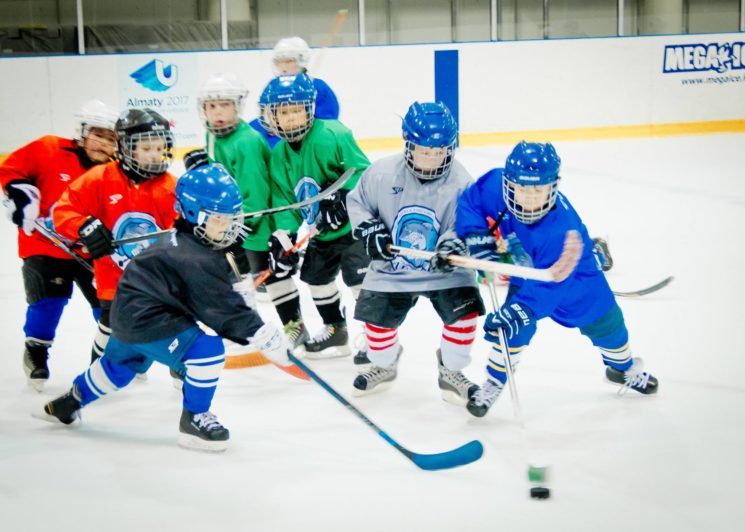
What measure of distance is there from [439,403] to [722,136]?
8.04 meters

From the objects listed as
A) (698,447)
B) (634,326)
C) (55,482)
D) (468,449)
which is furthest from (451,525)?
(634,326)

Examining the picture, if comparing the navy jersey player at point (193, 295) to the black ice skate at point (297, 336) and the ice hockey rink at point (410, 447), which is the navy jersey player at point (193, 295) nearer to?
the ice hockey rink at point (410, 447)

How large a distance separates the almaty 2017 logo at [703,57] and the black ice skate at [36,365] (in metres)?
8.50

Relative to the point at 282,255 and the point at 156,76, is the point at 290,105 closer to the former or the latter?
the point at 282,255

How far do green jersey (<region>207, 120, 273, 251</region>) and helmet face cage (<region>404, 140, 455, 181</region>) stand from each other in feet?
2.45

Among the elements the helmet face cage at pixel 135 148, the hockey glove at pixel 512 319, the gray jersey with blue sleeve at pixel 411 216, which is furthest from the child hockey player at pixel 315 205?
the hockey glove at pixel 512 319

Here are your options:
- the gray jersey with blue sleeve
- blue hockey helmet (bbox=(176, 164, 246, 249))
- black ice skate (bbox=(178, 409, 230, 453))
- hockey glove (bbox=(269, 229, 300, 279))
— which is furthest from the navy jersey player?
hockey glove (bbox=(269, 229, 300, 279))

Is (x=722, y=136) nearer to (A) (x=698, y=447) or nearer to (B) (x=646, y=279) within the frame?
(B) (x=646, y=279)

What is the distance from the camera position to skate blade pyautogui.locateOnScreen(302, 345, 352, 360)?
350cm

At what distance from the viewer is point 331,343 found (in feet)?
11.6

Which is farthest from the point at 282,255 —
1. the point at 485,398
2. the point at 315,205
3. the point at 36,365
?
the point at 485,398

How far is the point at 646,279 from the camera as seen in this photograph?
14.8 feet

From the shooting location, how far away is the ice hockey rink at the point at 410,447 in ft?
7.07

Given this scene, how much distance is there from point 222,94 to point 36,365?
1.18 metres
